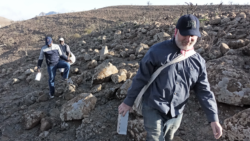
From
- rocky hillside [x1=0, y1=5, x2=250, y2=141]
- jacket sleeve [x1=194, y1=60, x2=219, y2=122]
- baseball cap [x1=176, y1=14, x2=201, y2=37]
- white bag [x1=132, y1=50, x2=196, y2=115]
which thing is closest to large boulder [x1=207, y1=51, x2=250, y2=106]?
rocky hillside [x1=0, y1=5, x2=250, y2=141]

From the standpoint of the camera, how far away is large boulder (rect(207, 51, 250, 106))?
2354 mm

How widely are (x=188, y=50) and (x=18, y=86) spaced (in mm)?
5764

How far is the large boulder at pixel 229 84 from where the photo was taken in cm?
235

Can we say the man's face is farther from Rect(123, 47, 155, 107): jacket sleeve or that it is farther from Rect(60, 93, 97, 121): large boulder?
Rect(60, 93, 97, 121): large boulder

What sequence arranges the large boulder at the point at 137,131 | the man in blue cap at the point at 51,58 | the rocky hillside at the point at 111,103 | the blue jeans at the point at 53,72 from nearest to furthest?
the large boulder at the point at 137,131 < the rocky hillside at the point at 111,103 < the man in blue cap at the point at 51,58 < the blue jeans at the point at 53,72

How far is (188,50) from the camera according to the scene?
1365mm

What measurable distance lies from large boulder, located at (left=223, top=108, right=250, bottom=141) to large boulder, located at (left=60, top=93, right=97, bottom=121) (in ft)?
7.10

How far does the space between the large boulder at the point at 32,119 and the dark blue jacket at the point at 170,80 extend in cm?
248

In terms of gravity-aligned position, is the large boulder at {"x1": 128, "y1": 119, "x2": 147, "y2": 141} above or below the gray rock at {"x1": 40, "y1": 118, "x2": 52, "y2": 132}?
above

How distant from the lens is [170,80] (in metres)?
1.37

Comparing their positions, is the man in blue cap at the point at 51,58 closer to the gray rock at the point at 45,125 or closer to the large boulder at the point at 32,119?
the large boulder at the point at 32,119

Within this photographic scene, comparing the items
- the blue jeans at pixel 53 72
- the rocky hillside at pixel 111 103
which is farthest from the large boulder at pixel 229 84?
the blue jeans at pixel 53 72

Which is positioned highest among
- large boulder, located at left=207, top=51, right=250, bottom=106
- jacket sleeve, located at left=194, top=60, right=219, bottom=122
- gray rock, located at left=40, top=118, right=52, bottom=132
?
jacket sleeve, located at left=194, top=60, right=219, bottom=122

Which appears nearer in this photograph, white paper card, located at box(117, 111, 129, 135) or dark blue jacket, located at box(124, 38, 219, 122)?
dark blue jacket, located at box(124, 38, 219, 122)
